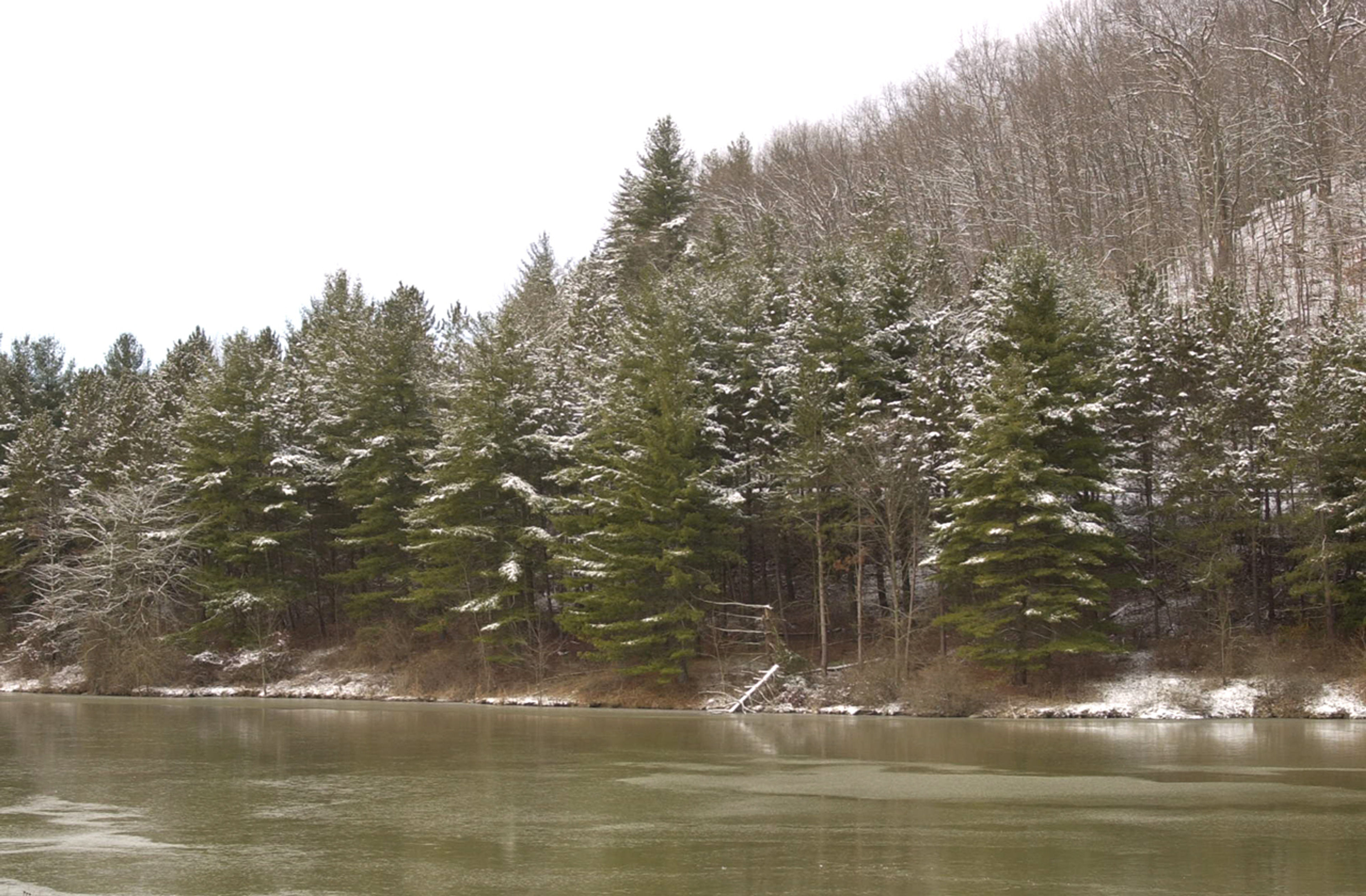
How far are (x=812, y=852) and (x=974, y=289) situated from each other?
133 ft

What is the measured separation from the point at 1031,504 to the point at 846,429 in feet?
26.0

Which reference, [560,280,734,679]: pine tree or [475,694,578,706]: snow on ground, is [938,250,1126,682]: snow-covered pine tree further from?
[475,694,578,706]: snow on ground

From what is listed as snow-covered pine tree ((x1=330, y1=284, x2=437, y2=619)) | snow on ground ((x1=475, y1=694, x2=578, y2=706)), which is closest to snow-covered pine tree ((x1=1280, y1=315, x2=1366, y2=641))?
snow on ground ((x1=475, y1=694, x2=578, y2=706))

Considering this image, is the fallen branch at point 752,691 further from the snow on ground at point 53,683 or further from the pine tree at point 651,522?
the snow on ground at point 53,683

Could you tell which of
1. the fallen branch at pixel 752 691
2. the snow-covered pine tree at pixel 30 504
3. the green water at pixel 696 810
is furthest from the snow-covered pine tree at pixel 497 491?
the snow-covered pine tree at pixel 30 504

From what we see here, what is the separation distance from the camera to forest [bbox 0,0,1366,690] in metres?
41.9

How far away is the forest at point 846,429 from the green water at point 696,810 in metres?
8.98

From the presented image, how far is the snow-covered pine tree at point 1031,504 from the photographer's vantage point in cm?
4028

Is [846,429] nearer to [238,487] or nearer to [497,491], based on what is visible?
[497,491]

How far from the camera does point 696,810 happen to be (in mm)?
20875

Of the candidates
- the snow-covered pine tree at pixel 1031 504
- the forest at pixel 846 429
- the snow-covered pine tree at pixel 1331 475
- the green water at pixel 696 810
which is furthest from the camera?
the forest at pixel 846 429

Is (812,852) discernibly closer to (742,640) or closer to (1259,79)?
(742,640)

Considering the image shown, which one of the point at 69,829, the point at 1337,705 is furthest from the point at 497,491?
the point at 69,829

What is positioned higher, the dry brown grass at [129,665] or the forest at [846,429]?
the forest at [846,429]
